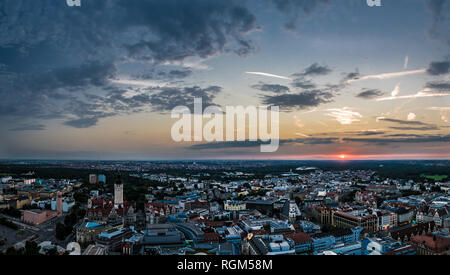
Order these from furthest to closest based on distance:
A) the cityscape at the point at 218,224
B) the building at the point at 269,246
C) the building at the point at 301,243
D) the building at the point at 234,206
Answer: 1. the building at the point at 234,206
2. the building at the point at 301,243
3. the cityscape at the point at 218,224
4. the building at the point at 269,246

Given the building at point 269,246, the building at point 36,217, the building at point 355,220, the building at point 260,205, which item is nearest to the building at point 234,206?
the building at point 260,205

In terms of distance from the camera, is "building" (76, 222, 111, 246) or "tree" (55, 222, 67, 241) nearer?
"building" (76, 222, 111, 246)

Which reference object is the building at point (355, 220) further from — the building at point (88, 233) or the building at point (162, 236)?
the building at point (88, 233)

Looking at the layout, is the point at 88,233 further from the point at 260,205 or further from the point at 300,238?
the point at 260,205

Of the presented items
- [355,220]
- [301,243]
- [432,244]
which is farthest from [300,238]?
[355,220]

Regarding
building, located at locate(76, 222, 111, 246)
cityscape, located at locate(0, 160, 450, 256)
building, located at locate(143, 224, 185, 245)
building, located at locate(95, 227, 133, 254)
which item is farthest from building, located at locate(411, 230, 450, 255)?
building, located at locate(76, 222, 111, 246)

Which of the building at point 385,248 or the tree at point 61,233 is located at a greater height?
the building at point 385,248

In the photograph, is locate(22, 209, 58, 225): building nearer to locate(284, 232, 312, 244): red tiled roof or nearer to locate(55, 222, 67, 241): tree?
locate(55, 222, 67, 241): tree

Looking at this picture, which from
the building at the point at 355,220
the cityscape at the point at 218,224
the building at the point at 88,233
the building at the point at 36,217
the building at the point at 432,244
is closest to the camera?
the building at the point at 432,244

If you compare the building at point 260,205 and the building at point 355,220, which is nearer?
the building at point 355,220

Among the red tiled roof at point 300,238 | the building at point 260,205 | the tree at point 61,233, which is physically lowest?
the building at point 260,205
